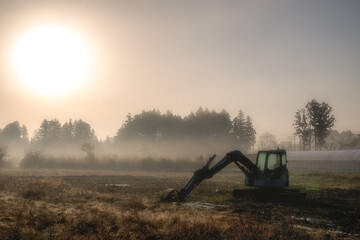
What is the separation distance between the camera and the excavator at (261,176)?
661 inches

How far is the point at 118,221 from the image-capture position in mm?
10727

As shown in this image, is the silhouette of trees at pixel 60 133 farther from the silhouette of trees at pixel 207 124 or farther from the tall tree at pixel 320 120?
the tall tree at pixel 320 120

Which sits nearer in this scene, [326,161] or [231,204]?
[231,204]

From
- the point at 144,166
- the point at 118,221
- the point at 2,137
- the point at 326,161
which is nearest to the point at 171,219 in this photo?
the point at 118,221

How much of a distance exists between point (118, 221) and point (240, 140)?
91566 millimetres

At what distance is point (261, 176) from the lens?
17125mm

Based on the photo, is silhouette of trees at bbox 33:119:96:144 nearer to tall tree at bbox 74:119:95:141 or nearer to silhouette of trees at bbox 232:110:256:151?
tall tree at bbox 74:119:95:141

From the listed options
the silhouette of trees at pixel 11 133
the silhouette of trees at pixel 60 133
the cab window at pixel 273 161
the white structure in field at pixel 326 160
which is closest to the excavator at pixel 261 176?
the cab window at pixel 273 161

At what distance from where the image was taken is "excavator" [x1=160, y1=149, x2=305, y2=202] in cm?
1680

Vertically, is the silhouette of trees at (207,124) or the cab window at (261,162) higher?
the silhouette of trees at (207,124)

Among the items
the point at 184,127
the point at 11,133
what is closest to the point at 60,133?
the point at 11,133

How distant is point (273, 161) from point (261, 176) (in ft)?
3.72

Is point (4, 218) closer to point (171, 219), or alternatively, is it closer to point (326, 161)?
point (171, 219)

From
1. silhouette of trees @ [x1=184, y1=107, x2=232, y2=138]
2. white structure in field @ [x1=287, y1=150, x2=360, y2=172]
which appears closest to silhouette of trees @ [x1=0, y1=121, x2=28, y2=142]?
silhouette of trees @ [x1=184, y1=107, x2=232, y2=138]
